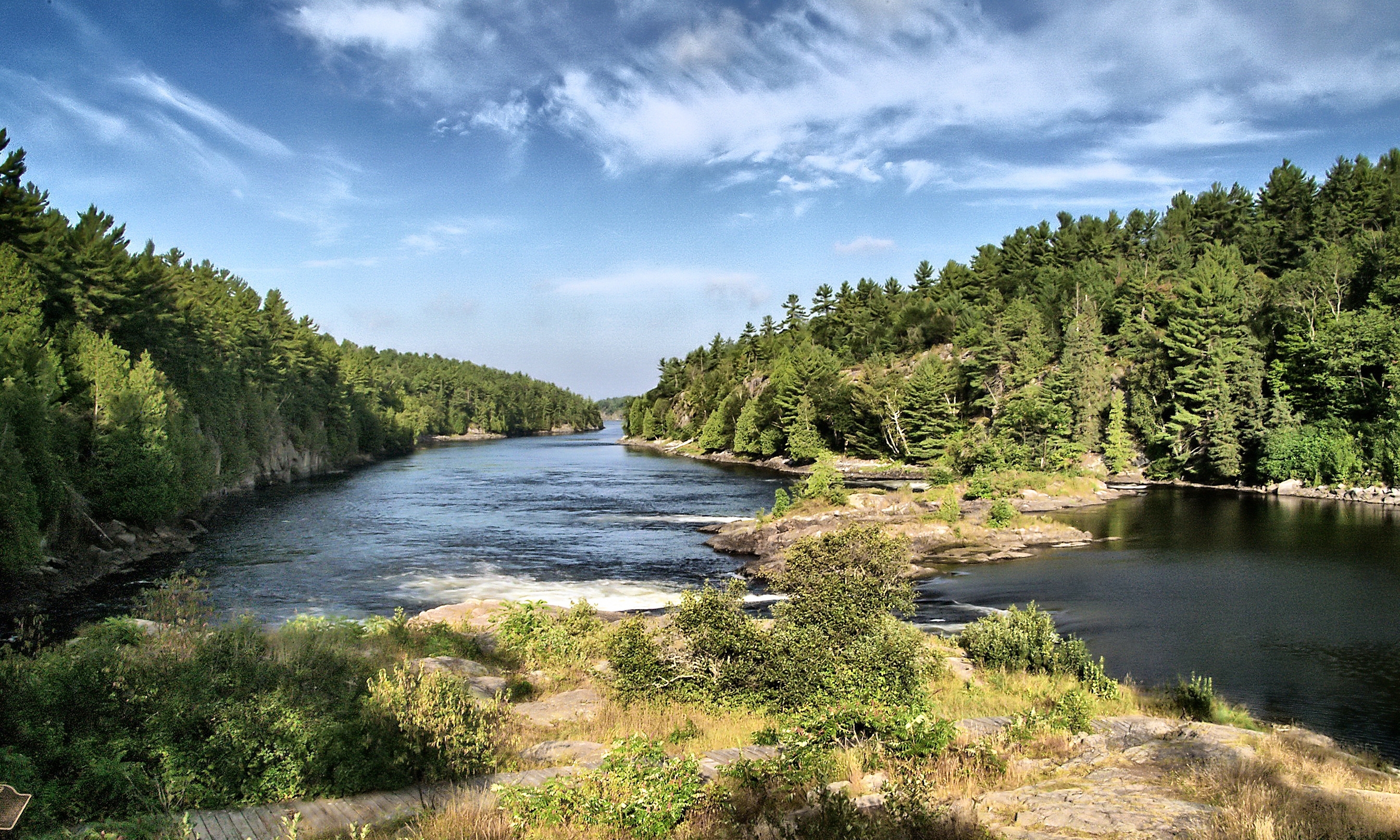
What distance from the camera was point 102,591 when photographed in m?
31.1

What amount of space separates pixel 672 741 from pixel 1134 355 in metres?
86.1

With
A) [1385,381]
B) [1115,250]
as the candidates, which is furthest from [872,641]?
[1115,250]

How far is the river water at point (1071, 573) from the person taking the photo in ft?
75.0

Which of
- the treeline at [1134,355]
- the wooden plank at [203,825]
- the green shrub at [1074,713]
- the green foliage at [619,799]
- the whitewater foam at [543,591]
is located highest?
the treeline at [1134,355]

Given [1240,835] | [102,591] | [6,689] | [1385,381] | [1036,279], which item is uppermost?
[1036,279]

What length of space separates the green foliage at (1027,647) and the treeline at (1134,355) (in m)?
43.2

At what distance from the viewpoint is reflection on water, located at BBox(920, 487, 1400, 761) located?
815 inches

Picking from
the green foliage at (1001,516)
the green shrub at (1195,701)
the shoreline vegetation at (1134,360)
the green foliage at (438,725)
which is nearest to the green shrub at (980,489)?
the shoreline vegetation at (1134,360)

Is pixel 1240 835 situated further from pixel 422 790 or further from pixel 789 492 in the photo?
pixel 789 492

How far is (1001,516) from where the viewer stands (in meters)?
45.4

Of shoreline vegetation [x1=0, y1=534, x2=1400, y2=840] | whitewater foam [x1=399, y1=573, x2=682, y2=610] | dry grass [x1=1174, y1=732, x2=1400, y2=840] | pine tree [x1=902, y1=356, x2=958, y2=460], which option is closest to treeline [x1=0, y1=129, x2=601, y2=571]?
whitewater foam [x1=399, y1=573, x2=682, y2=610]

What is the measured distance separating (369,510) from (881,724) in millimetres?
54026

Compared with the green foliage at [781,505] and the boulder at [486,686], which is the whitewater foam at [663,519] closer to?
the green foliage at [781,505]

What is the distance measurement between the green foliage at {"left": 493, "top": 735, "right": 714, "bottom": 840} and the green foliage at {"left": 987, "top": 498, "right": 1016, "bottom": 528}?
40408 mm
